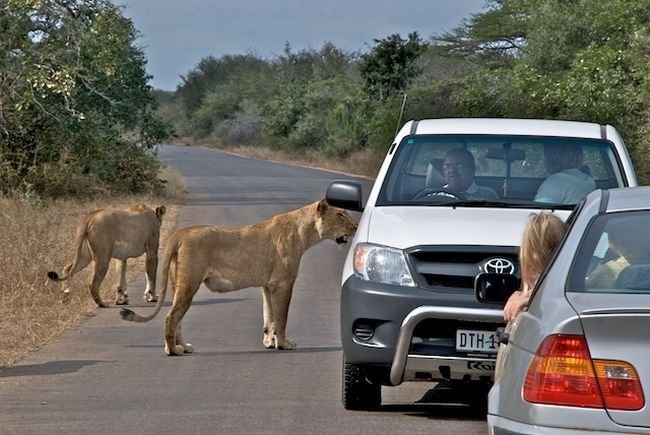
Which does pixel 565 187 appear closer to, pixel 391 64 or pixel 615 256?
pixel 615 256

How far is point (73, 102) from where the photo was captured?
2567 cm

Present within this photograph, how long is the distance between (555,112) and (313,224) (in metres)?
21.4

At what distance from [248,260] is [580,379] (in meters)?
6.13

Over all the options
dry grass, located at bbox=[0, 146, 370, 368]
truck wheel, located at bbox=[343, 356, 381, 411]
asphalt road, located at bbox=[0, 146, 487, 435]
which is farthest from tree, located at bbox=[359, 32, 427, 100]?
truck wheel, located at bbox=[343, 356, 381, 411]

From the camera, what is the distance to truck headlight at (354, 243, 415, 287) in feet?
25.0

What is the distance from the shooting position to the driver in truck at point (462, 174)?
8.77 meters

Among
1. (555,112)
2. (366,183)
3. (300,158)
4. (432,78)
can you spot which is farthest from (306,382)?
(300,158)

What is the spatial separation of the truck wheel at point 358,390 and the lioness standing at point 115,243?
5208mm

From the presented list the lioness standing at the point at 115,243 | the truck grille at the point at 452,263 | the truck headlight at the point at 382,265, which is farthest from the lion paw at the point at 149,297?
the truck grille at the point at 452,263

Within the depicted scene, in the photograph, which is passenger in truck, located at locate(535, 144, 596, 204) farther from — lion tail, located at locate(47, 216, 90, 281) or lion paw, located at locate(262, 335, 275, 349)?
lion tail, located at locate(47, 216, 90, 281)

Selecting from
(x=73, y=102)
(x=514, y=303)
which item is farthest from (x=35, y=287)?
(x=73, y=102)

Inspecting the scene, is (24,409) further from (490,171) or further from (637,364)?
(637,364)

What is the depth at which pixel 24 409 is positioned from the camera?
26.6 ft

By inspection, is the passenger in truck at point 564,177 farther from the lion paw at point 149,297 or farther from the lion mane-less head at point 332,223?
the lion paw at point 149,297
